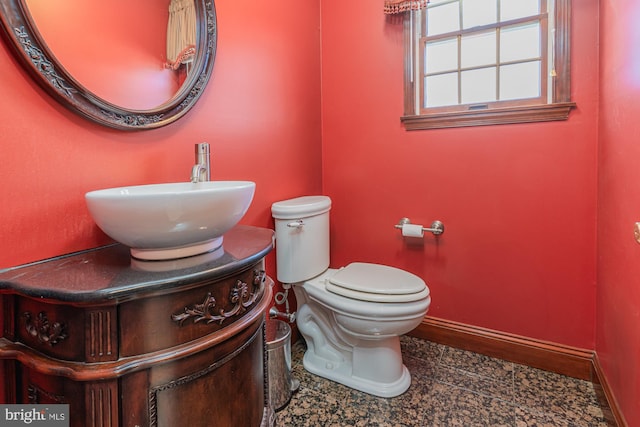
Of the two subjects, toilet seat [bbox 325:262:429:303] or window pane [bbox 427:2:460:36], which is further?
window pane [bbox 427:2:460:36]

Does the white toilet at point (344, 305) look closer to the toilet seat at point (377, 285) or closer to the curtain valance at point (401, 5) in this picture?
the toilet seat at point (377, 285)

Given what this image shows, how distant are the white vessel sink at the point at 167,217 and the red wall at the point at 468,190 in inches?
49.6

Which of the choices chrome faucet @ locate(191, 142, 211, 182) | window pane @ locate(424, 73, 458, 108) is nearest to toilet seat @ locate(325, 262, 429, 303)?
chrome faucet @ locate(191, 142, 211, 182)

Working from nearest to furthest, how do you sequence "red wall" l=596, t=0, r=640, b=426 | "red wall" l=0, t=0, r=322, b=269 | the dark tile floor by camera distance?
"red wall" l=0, t=0, r=322, b=269 < "red wall" l=596, t=0, r=640, b=426 < the dark tile floor

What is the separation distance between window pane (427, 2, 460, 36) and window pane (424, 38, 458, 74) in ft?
0.20

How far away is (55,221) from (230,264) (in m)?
0.50

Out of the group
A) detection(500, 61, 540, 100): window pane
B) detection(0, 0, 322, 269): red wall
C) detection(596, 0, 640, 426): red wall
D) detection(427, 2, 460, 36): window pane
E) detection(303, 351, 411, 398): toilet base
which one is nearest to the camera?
detection(0, 0, 322, 269): red wall

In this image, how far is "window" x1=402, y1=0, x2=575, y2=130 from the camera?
150 cm

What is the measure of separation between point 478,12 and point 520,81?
0.43m

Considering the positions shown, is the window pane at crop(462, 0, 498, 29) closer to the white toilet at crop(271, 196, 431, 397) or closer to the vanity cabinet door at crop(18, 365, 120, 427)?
the white toilet at crop(271, 196, 431, 397)

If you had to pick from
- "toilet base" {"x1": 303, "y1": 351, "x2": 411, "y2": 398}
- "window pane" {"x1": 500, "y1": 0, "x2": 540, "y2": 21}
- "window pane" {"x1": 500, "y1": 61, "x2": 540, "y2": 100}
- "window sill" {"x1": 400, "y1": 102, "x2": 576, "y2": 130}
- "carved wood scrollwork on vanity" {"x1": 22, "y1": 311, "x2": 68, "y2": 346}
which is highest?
"window pane" {"x1": 500, "y1": 0, "x2": 540, "y2": 21}

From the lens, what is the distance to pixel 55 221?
84 centimetres

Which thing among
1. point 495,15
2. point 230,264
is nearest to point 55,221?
point 230,264

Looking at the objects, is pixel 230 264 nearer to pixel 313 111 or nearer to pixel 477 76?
pixel 313 111
